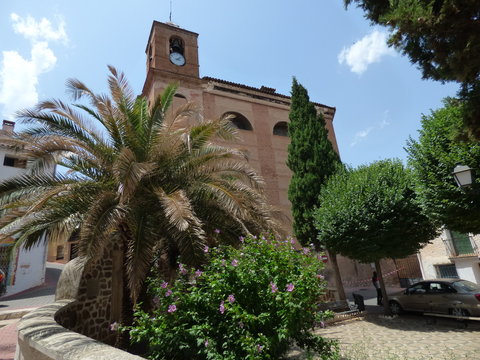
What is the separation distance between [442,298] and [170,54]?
19.3 metres

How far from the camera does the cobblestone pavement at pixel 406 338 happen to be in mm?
6273

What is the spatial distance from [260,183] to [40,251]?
1927 centimetres

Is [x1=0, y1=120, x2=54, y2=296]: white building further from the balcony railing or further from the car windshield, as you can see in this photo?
the balcony railing

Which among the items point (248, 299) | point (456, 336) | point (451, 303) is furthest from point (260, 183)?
point (451, 303)

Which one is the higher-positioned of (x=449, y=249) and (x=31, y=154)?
(x=31, y=154)

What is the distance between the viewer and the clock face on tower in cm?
1921

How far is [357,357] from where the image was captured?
6.07 m

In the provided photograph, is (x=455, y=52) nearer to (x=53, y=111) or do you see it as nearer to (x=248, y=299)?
(x=248, y=299)

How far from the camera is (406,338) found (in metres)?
8.02

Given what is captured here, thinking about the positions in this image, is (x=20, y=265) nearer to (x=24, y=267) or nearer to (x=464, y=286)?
(x=24, y=267)

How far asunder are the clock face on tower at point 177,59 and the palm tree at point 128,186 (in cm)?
1286

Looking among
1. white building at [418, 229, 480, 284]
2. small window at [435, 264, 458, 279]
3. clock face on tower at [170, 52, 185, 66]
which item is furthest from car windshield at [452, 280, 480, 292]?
clock face on tower at [170, 52, 185, 66]

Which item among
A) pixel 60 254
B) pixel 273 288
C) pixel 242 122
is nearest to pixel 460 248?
pixel 242 122

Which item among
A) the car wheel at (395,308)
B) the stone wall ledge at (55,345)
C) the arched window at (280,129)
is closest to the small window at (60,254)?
the arched window at (280,129)
